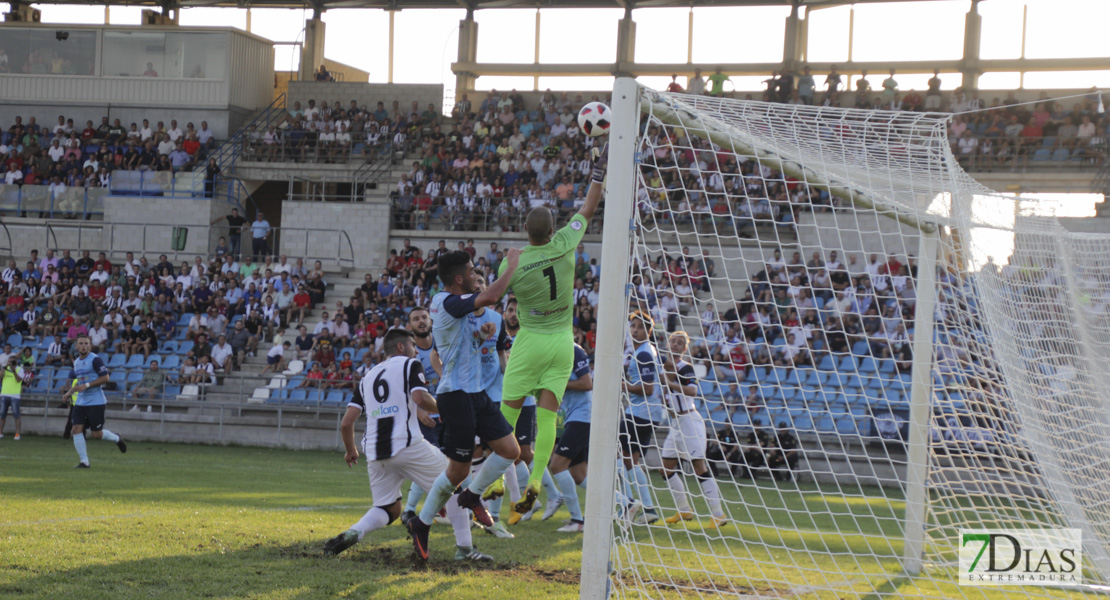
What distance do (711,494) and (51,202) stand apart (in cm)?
2593

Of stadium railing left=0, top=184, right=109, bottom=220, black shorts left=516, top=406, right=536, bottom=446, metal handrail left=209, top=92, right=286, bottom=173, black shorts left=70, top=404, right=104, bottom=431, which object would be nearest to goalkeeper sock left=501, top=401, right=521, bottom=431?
black shorts left=516, top=406, right=536, bottom=446

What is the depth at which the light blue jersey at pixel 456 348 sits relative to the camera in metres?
7.16

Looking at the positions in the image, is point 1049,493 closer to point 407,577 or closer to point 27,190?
point 407,577

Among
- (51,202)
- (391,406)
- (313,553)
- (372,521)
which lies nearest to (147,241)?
(51,202)

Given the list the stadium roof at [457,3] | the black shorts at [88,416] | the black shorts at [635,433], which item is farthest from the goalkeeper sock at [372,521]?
the stadium roof at [457,3]

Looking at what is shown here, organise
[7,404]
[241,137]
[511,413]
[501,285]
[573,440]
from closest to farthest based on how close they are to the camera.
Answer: [501,285]
[511,413]
[573,440]
[7,404]
[241,137]

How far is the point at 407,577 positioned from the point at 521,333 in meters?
1.93

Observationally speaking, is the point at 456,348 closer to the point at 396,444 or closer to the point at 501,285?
the point at 501,285

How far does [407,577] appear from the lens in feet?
22.7

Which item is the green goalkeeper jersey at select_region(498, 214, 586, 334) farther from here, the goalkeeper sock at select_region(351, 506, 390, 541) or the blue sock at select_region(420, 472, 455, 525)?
the goalkeeper sock at select_region(351, 506, 390, 541)

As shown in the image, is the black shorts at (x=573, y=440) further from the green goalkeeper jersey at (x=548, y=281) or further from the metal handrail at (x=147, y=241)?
the metal handrail at (x=147, y=241)

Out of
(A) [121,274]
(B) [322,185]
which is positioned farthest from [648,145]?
(B) [322,185]

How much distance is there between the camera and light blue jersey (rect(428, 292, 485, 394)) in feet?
23.5

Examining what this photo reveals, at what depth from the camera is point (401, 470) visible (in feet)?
25.0
